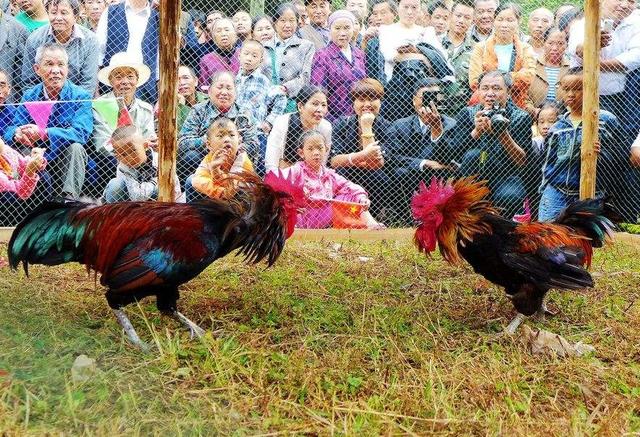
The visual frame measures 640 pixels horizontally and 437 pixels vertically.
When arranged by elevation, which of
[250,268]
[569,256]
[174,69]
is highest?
[174,69]

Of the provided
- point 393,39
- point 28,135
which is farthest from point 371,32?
point 28,135

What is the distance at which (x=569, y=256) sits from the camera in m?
4.27

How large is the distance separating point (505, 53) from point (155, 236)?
5.48 m

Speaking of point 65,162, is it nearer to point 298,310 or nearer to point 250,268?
point 250,268

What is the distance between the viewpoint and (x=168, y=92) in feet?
20.3

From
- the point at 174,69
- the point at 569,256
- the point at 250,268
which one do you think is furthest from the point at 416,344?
the point at 174,69

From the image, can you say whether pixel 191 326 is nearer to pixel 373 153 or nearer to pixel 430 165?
pixel 373 153

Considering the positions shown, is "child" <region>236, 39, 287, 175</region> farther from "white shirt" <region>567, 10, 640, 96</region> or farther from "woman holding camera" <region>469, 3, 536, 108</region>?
"white shirt" <region>567, 10, 640, 96</region>

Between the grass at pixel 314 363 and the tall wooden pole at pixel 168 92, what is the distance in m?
1.35

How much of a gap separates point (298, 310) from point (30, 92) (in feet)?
13.3

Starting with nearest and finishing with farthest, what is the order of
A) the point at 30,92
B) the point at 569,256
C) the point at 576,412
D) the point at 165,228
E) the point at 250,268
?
the point at 576,412 → the point at 165,228 → the point at 569,256 → the point at 250,268 → the point at 30,92

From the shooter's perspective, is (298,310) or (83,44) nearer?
(298,310)

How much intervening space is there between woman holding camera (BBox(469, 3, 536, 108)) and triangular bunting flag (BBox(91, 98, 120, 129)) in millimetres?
3766

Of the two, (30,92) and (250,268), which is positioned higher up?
(30,92)
